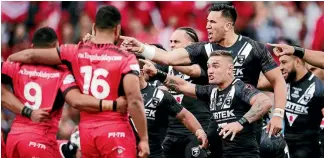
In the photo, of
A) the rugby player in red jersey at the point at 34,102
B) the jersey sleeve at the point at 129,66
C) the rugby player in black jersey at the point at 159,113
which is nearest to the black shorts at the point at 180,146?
the rugby player in black jersey at the point at 159,113

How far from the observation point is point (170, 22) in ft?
67.4

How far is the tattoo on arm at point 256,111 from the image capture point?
36.3 ft

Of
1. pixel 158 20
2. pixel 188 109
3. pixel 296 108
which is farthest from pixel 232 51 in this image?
pixel 158 20

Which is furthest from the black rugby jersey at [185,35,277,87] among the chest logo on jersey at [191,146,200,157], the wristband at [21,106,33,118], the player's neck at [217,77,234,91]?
the wristband at [21,106,33,118]

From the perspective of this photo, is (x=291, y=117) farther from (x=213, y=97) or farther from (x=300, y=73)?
(x=213, y=97)

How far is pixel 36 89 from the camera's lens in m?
10.9

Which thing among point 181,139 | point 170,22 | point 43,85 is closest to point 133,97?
point 43,85

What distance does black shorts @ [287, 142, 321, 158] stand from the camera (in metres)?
13.4

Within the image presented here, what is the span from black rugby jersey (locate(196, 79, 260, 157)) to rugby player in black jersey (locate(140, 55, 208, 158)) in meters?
0.58

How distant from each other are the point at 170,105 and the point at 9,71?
246 centimetres

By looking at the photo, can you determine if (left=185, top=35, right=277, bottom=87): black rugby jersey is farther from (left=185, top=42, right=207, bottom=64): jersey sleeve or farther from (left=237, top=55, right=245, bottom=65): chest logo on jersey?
(left=185, top=42, right=207, bottom=64): jersey sleeve

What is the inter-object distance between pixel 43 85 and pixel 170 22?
986 centimetres

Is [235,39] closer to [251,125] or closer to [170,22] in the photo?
[251,125]

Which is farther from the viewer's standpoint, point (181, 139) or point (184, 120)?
point (181, 139)
